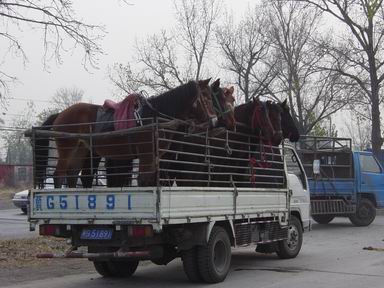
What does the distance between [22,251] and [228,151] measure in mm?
5229

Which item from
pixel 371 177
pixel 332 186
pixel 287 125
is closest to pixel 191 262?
pixel 287 125

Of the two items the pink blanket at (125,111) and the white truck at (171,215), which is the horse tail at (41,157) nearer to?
the white truck at (171,215)

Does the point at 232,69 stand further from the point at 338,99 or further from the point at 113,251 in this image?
the point at 113,251

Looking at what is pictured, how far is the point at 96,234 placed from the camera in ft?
27.2

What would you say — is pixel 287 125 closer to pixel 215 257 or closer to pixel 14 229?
pixel 215 257

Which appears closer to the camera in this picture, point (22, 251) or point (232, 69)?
point (22, 251)

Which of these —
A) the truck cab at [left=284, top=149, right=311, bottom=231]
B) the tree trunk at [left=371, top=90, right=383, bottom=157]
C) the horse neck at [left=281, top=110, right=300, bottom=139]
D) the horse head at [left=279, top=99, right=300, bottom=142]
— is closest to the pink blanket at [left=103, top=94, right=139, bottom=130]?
the horse head at [left=279, top=99, right=300, bottom=142]

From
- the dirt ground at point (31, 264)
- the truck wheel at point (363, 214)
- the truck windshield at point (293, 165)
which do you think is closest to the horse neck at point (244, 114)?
the truck windshield at point (293, 165)

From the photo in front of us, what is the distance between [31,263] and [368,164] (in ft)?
41.0

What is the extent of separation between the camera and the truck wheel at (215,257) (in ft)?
28.0

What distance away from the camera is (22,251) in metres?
12.1

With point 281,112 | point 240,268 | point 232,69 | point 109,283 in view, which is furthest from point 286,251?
point 232,69

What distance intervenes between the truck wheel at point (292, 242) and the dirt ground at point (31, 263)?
3.61 meters

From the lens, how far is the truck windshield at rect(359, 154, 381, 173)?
1938 cm
